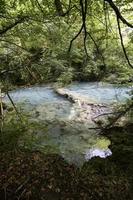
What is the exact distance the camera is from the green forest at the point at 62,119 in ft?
11.3

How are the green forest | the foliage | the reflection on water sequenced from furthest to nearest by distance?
the reflection on water → the foliage → the green forest

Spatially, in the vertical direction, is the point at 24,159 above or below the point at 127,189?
above

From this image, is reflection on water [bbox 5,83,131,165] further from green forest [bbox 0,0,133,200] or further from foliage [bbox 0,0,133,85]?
foliage [bbox 0,0,133,85]

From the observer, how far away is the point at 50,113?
668 centimetres

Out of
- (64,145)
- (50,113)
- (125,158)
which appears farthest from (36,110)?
(125,158)

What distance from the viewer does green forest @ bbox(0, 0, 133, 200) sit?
3.45 metres

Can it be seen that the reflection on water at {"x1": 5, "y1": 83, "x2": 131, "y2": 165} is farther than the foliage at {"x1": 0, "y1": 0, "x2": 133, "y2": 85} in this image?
Yes

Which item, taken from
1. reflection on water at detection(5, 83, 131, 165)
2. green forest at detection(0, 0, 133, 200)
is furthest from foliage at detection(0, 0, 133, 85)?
reflection on water at detection(5, 83, 131, 165)

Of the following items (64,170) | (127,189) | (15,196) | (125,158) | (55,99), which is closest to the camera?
(15,196)

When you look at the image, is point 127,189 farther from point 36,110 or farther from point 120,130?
point 36,110

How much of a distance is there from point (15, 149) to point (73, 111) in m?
2.76

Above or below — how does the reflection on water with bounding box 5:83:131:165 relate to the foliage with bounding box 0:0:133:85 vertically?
below

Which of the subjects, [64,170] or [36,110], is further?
[36,110]

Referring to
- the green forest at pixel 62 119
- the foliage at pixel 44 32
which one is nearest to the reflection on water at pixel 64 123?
the green forest at pixel 62 119
